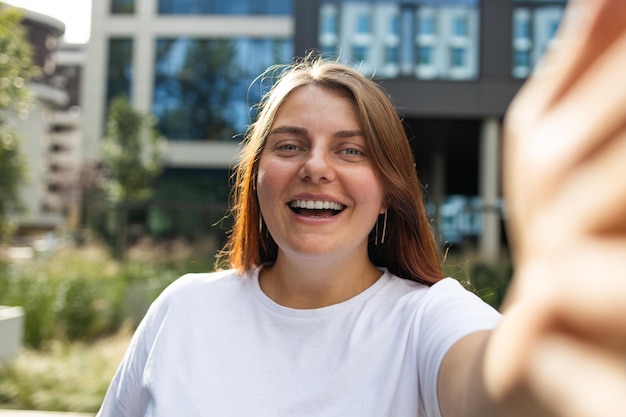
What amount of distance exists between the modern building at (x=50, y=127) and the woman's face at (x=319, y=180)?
31796mm

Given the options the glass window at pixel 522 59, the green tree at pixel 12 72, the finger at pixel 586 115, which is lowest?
the finger at pixel 586 115

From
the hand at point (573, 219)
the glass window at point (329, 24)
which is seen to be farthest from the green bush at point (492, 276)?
the hand at point (573, 219)

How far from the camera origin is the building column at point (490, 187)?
15297mm

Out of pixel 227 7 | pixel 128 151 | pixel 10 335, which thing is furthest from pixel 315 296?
pixel 227 7

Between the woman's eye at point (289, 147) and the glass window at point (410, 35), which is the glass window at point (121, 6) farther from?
the woman's eye at point (289, 147)

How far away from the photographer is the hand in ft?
1.20

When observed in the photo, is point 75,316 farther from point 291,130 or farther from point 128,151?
point 128,151

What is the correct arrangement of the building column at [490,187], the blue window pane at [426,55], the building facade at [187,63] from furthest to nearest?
the building facade at [187,63] < the blue window pane at [426,55] < the building column at [490,187]

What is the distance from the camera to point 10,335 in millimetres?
6668

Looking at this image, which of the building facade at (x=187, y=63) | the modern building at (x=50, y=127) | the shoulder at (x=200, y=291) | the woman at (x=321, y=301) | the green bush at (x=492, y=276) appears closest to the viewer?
the woman at (x=321, y=301)

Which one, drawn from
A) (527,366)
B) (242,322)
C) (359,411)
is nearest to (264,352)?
(242,322)

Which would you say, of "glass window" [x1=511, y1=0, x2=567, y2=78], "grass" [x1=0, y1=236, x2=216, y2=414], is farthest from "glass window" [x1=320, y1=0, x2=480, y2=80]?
"grass" [x1=0, y1=236, x2=216, y2=414]

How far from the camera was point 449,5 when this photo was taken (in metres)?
15.7

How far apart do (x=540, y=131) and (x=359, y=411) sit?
1068 millimetres
